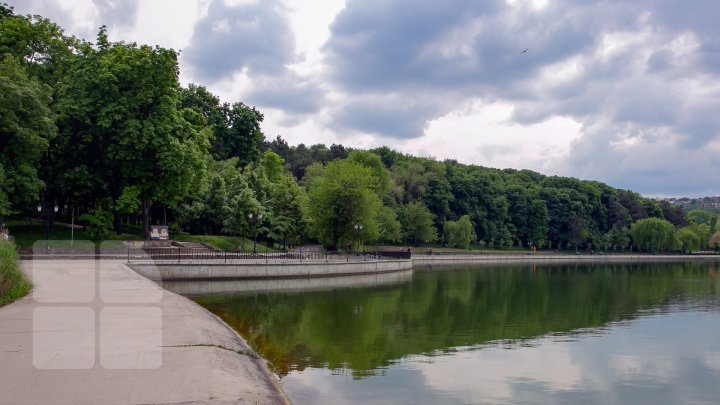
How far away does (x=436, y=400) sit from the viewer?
14859 millimetres

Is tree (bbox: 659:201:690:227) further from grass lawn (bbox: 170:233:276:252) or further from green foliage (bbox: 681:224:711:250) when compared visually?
grass lawn (bbox: 170:233:276:252)

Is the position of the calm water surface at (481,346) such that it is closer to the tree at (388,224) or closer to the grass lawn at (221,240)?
the grass lawn at (221,240)

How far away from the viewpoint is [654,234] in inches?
5020

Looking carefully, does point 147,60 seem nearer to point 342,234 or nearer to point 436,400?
point 342,234

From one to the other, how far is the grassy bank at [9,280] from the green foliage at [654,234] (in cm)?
12900

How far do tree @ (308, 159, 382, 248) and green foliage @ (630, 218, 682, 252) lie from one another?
86.6 meters

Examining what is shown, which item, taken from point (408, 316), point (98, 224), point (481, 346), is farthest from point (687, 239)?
point (481, 346)

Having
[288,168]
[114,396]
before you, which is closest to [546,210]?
[288,168]

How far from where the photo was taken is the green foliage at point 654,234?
12750 cm

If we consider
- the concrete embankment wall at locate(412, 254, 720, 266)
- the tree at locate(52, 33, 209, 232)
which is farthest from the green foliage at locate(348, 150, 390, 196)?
the tree at locate(52, 33, 209, 232)

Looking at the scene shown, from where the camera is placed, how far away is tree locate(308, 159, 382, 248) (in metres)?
63.6

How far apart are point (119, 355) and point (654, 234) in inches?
5238

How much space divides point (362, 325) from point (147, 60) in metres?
34.6

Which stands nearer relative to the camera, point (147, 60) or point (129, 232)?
point (147, 60)
